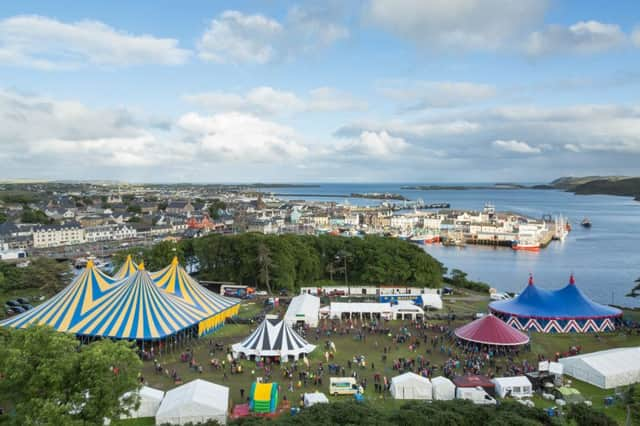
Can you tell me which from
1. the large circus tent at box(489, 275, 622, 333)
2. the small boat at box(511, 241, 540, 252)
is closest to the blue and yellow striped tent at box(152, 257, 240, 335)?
the large circus tent at box(489, 275, 622, 333)

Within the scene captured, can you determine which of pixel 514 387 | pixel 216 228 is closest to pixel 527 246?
pixel 216 228

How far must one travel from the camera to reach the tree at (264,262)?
3547 centimetres

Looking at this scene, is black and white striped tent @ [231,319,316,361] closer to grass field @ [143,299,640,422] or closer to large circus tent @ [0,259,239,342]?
grass field @ [143,299,640,422]

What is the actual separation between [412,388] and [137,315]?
13.5 m

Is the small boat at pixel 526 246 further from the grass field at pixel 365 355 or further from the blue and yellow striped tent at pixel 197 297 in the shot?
the blue and yellow striped tent at pixel 197 297

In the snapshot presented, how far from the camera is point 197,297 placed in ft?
91.3

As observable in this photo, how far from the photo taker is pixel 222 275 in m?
38.3

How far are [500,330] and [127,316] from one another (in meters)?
18.2

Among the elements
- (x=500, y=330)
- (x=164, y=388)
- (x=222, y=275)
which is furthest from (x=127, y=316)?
(x=500, y=330)

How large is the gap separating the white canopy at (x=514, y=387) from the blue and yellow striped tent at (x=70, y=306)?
1916 centimetres

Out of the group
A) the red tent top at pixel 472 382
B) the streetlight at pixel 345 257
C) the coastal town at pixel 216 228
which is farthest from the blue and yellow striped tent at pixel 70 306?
the coastal town at pixel 216 228

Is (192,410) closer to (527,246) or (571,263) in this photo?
(571,263)

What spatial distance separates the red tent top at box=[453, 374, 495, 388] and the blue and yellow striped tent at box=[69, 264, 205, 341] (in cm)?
1318

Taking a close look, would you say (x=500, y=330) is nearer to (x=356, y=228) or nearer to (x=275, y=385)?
(x=275, y=385)
